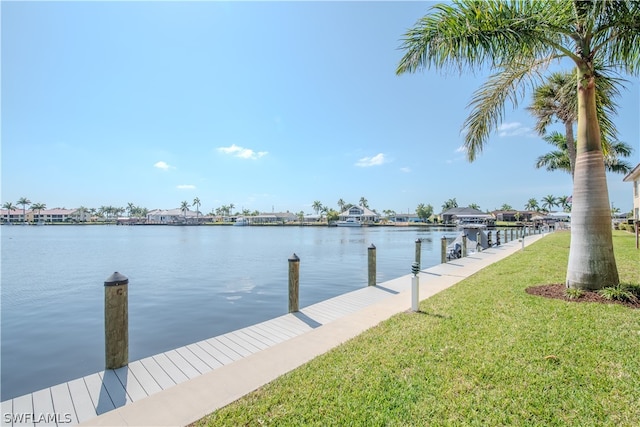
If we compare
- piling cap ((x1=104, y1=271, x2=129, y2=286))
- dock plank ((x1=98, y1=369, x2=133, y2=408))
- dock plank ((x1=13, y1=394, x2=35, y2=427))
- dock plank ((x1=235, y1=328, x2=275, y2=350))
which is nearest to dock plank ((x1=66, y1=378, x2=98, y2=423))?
dock plank ((x1=98, y1=369, x2=133, y2=408))

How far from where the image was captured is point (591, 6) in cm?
575

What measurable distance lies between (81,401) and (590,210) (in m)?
8.61

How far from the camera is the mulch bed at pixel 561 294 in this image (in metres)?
6.09

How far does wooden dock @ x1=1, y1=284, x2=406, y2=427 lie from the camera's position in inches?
141

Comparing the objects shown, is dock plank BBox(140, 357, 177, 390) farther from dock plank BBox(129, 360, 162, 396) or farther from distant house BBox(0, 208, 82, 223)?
distant house BBox(0, 208, 82, 223)

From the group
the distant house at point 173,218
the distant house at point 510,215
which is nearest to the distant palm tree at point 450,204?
the distant house at point 510,215

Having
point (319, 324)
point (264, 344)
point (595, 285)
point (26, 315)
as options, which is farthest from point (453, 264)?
point (26, 315)

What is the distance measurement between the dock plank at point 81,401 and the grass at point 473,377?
52.1 inches

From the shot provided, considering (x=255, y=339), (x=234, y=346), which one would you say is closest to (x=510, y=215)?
(x=255, y=339)

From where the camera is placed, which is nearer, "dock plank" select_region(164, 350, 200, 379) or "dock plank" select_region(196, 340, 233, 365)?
"dock plank" select_region(164, 350, 200, 379)

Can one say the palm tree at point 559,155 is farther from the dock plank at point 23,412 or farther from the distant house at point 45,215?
the distant house at point 45,215

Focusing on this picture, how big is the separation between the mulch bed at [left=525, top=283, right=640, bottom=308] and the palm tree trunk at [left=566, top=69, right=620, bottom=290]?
0.23 meters

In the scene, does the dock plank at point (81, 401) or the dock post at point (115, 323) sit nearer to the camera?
the dock plank at point (81, 401)

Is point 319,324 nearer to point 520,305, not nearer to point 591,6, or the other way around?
point 520,305
